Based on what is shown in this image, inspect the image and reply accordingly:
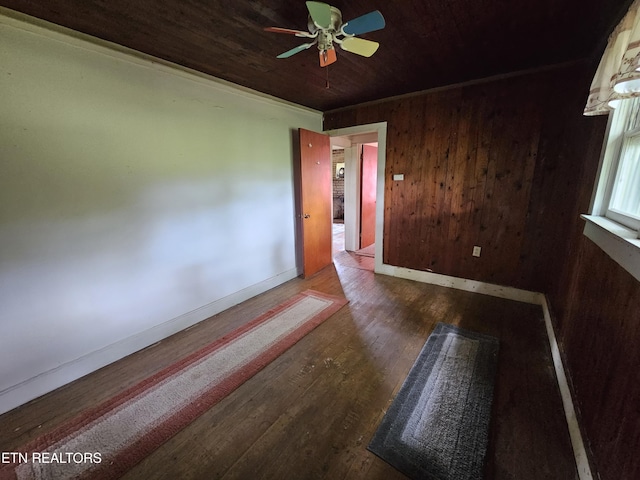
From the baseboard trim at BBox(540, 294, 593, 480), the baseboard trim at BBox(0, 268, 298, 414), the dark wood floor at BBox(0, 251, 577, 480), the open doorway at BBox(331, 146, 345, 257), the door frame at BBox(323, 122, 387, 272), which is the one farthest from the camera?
the open doorway at BBox(331, 146, 345, 257)

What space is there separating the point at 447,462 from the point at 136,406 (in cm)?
179

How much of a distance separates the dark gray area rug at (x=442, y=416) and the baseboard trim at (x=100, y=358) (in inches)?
76.7

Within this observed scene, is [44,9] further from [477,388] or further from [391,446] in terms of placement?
[477,388]

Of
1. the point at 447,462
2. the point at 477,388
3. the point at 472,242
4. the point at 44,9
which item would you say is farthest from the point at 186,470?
the point at 472,242

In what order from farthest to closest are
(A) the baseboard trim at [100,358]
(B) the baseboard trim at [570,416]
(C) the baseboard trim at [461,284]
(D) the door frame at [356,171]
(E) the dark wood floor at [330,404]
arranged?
(D) the door frame at [356,171] < (C) the baseboard trim at [461,284] < (A) the baseboard trim at [100,358] < (E) the dark wood floor at [330,404] < (B) the baseboard trim at [570,416]

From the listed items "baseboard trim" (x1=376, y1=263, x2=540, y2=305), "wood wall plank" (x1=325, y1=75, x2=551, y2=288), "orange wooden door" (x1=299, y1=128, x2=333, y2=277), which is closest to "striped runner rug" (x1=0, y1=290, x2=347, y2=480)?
"orange wooden door" (x1=299, y1=128, x2=333, y2=277)

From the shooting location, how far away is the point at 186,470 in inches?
49.2

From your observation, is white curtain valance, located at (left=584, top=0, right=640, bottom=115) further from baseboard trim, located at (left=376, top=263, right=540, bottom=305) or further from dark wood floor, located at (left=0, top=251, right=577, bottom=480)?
baseboard trim, located at (left=376, top=263, right=540, bottom=305)

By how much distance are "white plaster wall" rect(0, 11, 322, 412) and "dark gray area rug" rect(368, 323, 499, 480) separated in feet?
6.62

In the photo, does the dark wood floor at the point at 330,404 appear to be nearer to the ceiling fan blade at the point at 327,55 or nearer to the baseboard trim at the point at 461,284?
the baseboard trim at the point at 461,284

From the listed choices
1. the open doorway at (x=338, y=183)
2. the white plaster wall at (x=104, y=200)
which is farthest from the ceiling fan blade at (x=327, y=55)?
the open doorway at (x=338, y=183)

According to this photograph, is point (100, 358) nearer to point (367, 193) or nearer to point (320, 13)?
point (320, 13)

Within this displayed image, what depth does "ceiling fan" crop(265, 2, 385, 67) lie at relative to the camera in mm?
1324

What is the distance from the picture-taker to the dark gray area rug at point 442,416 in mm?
1249
